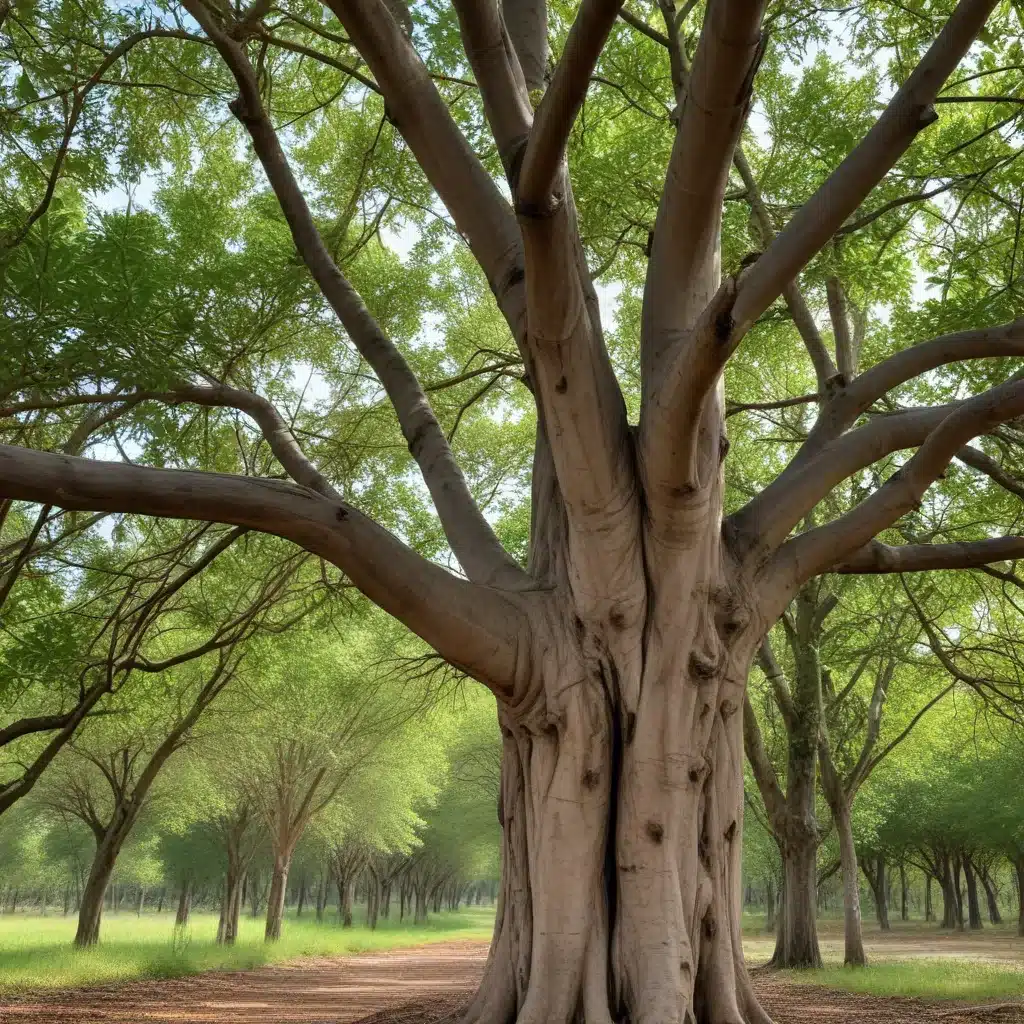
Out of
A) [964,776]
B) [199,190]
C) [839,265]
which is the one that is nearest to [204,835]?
[964,776]

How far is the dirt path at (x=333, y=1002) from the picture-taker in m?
6.68

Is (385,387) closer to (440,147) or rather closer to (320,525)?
(440,147)

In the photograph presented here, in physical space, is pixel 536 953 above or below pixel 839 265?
below

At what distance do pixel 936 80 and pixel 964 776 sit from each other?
31.8 metres

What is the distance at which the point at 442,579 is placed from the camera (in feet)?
12.2

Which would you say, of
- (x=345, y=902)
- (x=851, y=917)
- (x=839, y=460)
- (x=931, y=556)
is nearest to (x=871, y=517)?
(x=839, y=460)

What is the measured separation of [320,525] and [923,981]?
1079 centimetres

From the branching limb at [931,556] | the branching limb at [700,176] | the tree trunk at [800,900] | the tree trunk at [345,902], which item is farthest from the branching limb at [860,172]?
the tree trunk at [345,902]

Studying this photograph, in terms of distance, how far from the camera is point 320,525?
11.4 feet

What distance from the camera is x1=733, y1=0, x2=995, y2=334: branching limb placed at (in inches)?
112

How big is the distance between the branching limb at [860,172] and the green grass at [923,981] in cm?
926

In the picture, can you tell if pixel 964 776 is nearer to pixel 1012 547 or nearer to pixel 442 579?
pixel 1012 547

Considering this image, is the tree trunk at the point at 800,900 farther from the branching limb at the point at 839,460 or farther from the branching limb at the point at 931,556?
the branching limb at the point at 839,460

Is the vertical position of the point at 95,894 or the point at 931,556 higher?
the point at 931,556
